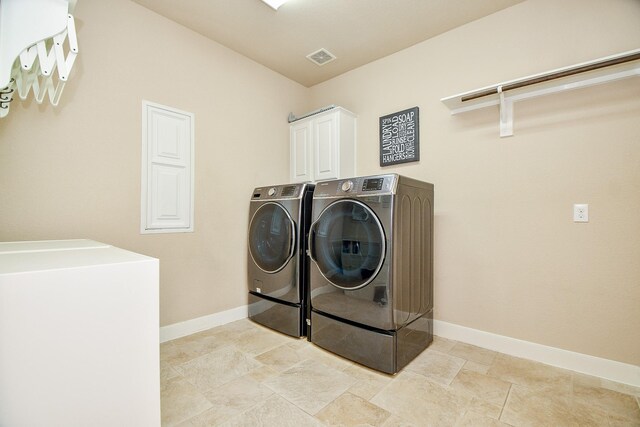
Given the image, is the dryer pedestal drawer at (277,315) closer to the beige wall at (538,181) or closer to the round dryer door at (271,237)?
the round dryer door at (271,237)

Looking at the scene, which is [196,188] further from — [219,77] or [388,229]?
[388,229]

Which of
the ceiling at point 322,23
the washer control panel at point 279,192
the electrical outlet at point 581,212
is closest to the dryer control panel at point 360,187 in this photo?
Answer: the washer control panel at point 279,192

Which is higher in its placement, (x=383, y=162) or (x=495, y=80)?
(x=495, y=80)

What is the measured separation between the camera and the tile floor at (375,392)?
1.37 metres

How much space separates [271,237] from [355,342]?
3.45 ft

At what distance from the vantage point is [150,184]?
214cm

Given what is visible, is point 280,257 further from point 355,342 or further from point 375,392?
point 375,392

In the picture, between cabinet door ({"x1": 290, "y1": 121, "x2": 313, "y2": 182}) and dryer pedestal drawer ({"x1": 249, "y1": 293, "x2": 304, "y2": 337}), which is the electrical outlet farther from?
cabinet door ({"x1": 290, "y1": 121, "x2": 313, "y2": 182})

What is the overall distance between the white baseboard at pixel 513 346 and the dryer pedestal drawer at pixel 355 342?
819 mm

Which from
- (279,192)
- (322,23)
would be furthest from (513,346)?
(322,23)

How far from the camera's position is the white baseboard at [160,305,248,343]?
2.20 metres

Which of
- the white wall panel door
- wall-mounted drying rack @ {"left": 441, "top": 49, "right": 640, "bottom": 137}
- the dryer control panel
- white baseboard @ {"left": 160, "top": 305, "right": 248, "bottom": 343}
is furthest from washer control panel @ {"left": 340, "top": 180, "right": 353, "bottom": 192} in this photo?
white baseboard @ {"left": 160, "top": 305, "right": 248, "bottom": 343}

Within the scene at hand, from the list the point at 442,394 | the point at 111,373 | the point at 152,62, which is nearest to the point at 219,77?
the point at 152,62

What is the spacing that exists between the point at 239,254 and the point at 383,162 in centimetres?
157
